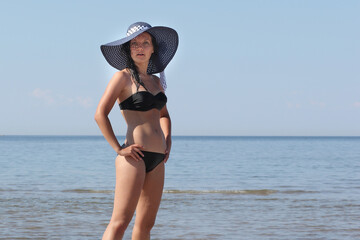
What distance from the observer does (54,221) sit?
31.3ft

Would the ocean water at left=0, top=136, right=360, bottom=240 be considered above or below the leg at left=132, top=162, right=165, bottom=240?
below

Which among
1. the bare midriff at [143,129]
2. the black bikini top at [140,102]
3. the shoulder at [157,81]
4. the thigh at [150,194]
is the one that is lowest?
the thigh at [150,194]

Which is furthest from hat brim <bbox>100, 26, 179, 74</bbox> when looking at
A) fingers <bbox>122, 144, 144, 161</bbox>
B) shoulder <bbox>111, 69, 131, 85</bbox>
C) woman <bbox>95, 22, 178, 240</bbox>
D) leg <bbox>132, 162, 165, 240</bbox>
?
leg <bbox>132, 162, 165, 240</bbox>

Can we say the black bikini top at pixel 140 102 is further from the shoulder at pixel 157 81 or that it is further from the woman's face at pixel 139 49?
the woman's face at pixel 139 49

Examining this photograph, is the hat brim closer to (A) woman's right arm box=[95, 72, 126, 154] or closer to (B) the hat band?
(B) the hat band

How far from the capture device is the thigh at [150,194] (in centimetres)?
413

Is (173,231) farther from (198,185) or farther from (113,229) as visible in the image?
(198,185)

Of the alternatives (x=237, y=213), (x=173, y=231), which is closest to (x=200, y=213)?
(x=237, y=213)

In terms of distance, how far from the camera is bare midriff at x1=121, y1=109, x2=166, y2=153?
4.06 m

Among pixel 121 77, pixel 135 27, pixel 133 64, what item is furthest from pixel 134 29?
pixel 121 77

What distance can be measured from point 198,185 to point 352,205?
5856mm

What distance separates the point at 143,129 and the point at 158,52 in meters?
0.72

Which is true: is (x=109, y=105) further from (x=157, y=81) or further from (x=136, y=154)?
(x=157, y=81)

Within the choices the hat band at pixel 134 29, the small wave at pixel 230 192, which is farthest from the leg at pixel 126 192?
the small wave at pixel 230 192
